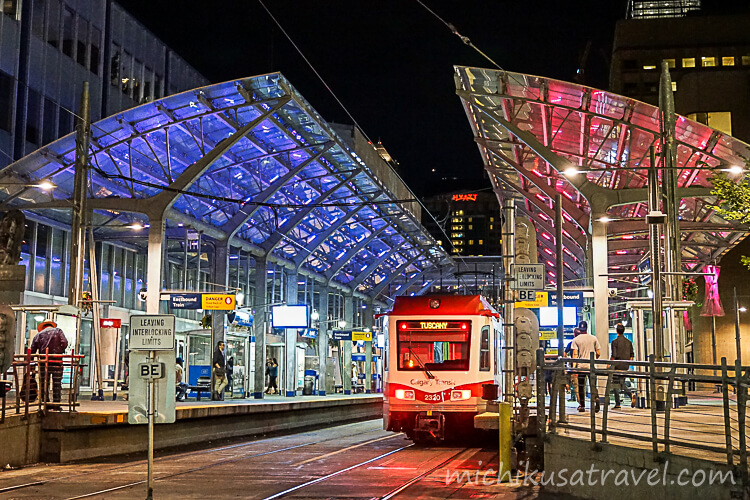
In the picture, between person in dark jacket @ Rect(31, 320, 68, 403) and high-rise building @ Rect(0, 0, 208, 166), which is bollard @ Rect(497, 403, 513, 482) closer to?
person in dark jacket @ Rect(31, 320, 68, 403)

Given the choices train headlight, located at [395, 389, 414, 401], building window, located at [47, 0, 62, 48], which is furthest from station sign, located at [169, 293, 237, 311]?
building window, located at [47, 0, 62, 48]

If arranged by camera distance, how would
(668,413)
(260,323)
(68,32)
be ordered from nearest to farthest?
1. (668,413)
2. (68,32)
3. (260,323)

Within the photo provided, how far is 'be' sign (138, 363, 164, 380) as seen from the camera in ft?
40.1

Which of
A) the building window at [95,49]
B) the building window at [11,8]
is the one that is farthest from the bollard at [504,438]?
the building window at [95,49]

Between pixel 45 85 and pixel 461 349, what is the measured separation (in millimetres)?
23090

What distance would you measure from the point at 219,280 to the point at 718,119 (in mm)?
34627

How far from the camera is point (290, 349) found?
43750 mm

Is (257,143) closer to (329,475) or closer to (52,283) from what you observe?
(52,283)

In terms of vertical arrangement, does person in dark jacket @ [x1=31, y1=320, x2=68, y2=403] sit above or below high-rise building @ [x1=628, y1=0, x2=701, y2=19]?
below

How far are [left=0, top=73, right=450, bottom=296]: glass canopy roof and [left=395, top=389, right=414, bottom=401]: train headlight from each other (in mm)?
8831

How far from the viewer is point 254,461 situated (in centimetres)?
1789

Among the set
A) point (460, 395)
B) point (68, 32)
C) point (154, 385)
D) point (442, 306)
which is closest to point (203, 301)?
point (442, 306)

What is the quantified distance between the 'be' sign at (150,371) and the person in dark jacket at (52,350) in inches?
296

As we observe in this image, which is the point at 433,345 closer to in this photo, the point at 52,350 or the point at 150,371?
the point at 52,350
